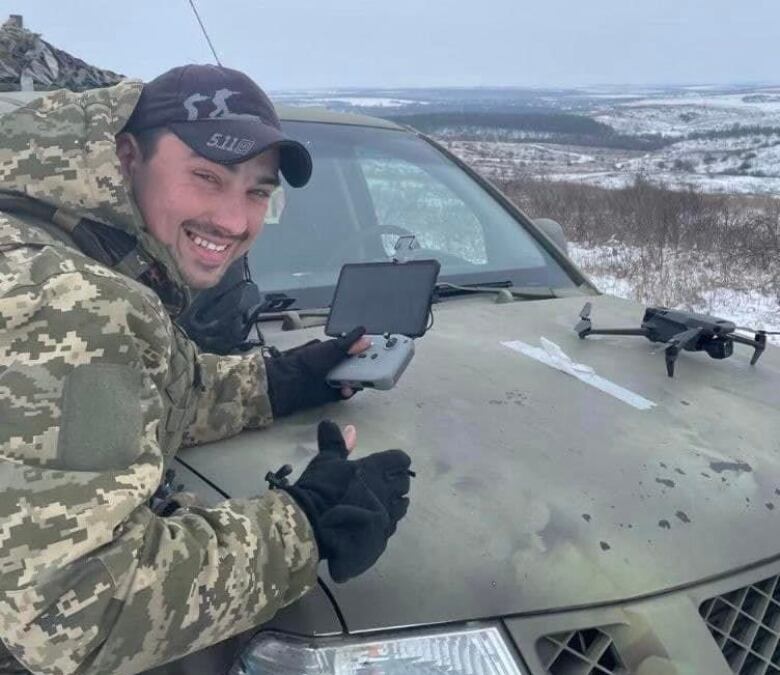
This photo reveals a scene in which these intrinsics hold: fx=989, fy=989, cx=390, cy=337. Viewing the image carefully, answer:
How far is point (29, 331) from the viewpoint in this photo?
1.35m

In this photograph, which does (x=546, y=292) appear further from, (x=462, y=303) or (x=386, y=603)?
(x=386, y=603)

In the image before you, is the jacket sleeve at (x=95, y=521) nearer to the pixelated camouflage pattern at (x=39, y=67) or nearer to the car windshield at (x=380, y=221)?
the car windshield at (x=380, y=221)

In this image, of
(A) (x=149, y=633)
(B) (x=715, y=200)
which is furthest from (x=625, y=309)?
(B) (x=715, y=200)

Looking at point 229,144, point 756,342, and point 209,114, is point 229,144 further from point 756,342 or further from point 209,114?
point 756,342

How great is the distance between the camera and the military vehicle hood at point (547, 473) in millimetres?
1594

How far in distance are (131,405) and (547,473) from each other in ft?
2.63

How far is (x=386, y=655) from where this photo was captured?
1.51 m

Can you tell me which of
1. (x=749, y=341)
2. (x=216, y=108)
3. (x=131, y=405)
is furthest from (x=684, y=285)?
(x=131, y=405)

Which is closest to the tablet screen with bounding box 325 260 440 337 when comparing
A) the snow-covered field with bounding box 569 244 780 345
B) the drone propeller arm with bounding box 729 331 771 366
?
the drone propeller arm with bounding box 729 331 771 366

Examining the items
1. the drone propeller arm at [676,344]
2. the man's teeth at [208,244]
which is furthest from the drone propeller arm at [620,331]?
the man's teeth at [208,244]

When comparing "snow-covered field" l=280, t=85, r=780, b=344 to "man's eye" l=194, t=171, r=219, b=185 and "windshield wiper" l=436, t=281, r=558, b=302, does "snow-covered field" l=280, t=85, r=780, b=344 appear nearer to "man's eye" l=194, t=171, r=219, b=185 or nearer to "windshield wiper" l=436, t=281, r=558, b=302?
"windshield wiper" l=436, t=281, r=558, b=302

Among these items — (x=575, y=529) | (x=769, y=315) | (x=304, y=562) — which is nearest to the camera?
(x=304, y=562)

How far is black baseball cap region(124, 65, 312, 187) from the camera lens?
1756 millimetres

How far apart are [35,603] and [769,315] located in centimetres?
861
